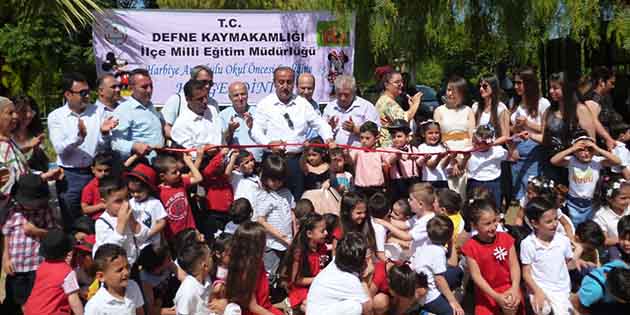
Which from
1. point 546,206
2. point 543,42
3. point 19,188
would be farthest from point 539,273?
point 543,42

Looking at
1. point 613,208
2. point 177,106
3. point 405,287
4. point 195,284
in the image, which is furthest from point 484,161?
point 195,284

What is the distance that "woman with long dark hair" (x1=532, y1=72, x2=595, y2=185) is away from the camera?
715cm

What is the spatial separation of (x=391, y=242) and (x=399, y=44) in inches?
156

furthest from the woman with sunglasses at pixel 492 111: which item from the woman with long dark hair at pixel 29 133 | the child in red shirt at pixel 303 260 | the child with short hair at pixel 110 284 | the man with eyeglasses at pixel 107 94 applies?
the woman with long dark hair at pixel 29 133

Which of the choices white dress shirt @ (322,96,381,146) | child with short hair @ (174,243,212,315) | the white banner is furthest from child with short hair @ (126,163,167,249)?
the white banner

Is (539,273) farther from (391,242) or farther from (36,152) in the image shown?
(36,152)

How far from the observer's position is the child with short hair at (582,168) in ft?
22.5

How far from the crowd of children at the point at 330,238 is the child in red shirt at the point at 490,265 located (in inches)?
0.4

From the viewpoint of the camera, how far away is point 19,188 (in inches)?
217

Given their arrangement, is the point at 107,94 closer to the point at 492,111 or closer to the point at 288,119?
the point at 288,119

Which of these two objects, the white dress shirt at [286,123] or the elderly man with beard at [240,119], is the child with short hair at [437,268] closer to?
the white dress shirt at [286,123]

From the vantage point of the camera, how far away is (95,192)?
238 inches

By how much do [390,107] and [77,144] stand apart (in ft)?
10.3

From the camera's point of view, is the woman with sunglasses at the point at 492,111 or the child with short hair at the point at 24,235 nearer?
the child with short hair at the point at 24,235
